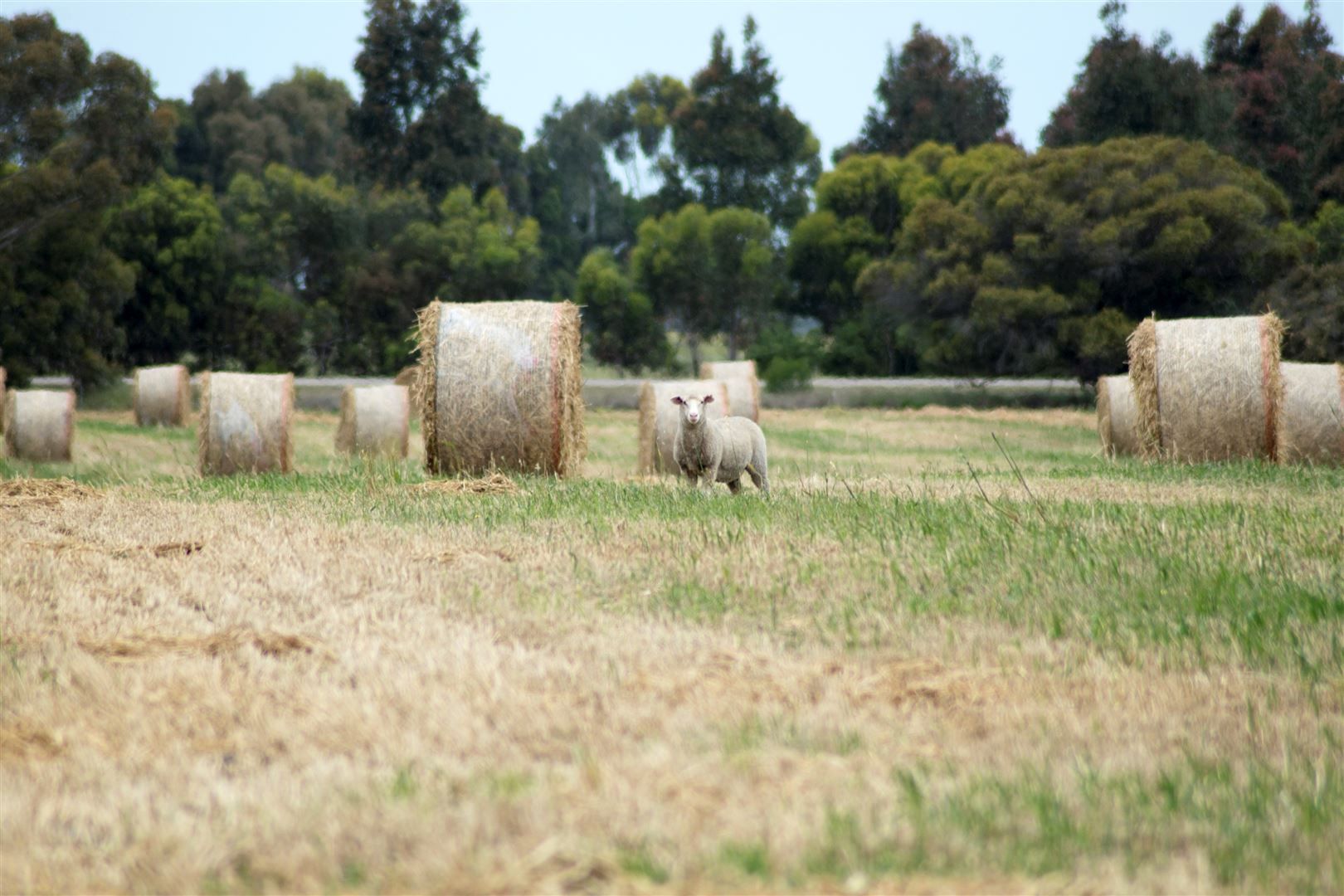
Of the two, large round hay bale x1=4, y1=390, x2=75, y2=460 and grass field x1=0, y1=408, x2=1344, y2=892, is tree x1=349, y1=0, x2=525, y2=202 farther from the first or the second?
grass field x1=0, y1=408, x2=1344, y2=892

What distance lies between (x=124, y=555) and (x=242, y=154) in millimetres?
59652

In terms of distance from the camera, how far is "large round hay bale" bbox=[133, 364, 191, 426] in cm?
2909

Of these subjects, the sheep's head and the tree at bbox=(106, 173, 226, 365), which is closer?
the sheep's head

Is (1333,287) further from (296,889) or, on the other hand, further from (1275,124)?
(296,889)

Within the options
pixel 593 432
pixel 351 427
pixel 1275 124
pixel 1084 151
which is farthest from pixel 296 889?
pixel 1275 124

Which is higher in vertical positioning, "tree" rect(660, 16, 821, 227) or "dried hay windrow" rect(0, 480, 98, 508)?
"tree" rect(660, 16, 821, 227)

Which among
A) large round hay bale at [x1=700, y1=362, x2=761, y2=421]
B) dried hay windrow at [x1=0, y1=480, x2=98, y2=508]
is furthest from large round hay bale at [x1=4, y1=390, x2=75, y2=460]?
large round hay bale at [x1=700, y1=362, x2=761, y2=421]

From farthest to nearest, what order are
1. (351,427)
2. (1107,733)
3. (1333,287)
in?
(1333,287), (351,427), (1107,733)

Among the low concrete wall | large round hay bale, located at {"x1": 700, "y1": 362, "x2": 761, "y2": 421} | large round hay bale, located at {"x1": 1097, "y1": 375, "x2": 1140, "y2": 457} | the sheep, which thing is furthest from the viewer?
the low concrete wall

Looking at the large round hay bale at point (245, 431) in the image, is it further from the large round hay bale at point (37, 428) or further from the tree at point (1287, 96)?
the tree at point (1287, 96)

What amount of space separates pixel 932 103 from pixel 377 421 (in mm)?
45960

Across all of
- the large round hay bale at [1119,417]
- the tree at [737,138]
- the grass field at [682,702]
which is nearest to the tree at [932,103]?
the tree at [737,138]

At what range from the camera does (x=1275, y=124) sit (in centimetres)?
4578

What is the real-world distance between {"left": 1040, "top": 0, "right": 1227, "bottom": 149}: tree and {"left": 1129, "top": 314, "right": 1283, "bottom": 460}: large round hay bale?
31.6 metres
